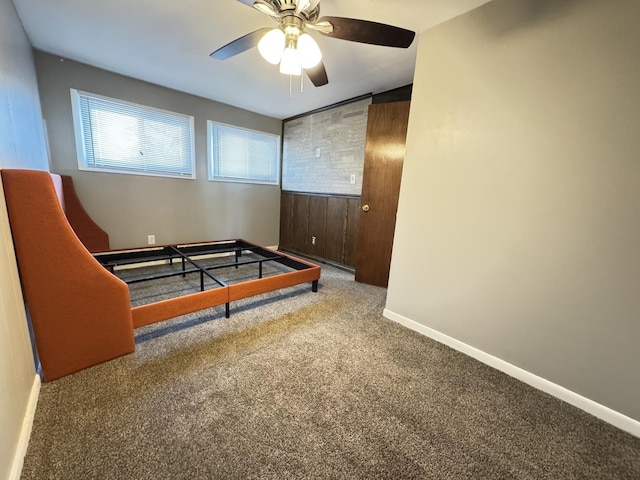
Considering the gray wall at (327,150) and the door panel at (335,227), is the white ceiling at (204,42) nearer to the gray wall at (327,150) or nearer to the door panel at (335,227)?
the gray wall at (327,150)

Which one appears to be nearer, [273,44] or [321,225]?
[273,44]

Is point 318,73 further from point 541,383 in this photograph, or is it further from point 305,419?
point 541,383

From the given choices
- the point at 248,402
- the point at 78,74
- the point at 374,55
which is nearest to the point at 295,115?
the point at 374,55

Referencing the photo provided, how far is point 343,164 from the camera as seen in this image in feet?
11.5

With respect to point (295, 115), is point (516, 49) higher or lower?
lower

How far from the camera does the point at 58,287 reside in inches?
51.8

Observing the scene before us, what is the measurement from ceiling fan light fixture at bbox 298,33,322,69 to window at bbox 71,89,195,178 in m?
2.60

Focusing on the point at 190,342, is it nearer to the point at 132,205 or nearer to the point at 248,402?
the point at 248,402

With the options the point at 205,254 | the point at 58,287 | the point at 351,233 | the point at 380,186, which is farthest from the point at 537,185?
the point at 205,254

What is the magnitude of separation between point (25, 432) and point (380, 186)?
2930 millimetres

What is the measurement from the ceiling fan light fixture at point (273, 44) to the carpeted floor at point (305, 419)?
1863 millimetres

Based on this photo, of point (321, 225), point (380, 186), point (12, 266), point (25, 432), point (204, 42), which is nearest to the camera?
point (25, 432)

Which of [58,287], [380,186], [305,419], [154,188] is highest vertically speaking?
[380,186]

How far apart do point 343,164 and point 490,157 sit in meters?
2.13
